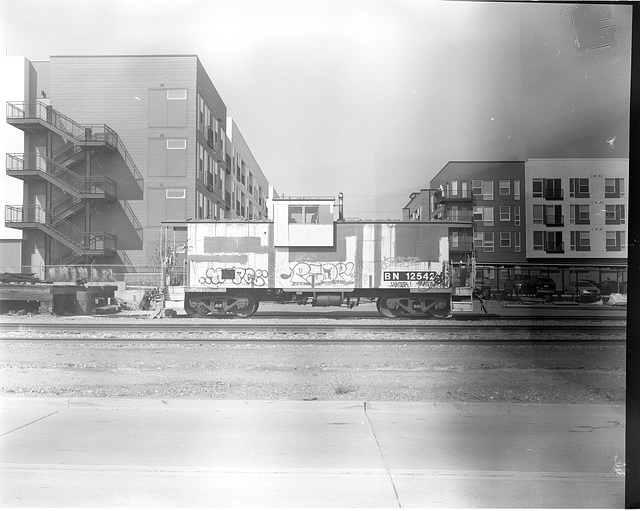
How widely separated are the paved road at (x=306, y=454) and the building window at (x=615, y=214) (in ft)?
5.79

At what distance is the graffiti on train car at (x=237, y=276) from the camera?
281 inches

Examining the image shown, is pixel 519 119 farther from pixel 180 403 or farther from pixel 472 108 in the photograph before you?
pixel 180 403

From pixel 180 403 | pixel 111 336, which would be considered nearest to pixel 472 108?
pixel 180 403

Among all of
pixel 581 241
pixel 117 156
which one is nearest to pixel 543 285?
pixel 581 241

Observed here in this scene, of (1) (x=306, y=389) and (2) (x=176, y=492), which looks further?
(1) (x=306, y=389)

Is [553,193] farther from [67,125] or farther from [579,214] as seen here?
Answer: [67,125]

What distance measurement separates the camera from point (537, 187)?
247 inches

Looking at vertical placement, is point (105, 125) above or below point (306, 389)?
above

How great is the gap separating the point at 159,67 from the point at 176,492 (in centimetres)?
403

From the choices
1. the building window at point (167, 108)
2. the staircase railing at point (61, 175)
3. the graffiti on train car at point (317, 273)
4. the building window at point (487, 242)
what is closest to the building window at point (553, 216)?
the building window at point (487, 242)

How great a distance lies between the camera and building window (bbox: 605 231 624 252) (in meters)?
5.38

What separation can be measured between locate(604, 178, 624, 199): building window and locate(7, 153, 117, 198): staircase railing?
16.4 ft

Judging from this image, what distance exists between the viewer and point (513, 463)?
13.8 feet

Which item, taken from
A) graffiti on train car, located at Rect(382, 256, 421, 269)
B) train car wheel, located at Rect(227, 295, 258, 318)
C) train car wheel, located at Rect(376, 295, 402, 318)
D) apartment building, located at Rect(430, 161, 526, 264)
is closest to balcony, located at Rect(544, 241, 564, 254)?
apartment building, located at Rect(430, 161, 526, 264)
